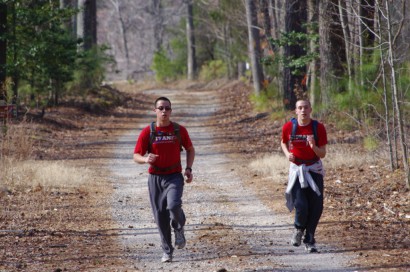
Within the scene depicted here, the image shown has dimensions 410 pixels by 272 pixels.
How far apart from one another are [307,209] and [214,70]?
146ft

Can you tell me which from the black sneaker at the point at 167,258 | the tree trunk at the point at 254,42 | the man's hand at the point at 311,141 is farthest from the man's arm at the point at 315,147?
the tree trunk at the point at 254,42

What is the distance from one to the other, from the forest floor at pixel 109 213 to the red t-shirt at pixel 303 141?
1163 millimetres

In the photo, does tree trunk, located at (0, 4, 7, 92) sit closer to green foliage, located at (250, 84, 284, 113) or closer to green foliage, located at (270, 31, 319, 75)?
green foliage, located at (270, 31, 319, 75)

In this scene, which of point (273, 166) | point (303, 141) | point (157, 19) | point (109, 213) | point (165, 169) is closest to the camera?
point (165, 169)

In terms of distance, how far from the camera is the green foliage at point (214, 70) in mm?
52531

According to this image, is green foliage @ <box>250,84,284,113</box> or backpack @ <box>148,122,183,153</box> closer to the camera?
backpack @ <box>148,122,183,153</box>

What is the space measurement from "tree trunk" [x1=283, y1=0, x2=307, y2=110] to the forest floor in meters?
3.75

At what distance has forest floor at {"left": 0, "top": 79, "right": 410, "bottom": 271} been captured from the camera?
8.92 metres

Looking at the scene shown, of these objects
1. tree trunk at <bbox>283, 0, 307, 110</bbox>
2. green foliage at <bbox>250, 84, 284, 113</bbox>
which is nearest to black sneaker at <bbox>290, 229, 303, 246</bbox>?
tree trunk at <bbox>283, 0, 307, 110</bbox>

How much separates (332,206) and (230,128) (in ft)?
47.2

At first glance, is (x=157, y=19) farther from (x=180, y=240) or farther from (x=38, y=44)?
(x=180, y=240)

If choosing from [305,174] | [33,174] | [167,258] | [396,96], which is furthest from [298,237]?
[33,174]

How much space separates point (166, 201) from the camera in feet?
28.6

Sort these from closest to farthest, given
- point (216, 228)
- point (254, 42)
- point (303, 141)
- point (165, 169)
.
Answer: point (165, 169) < point (303, 141) < point (216, 228) < point (254, 42)
